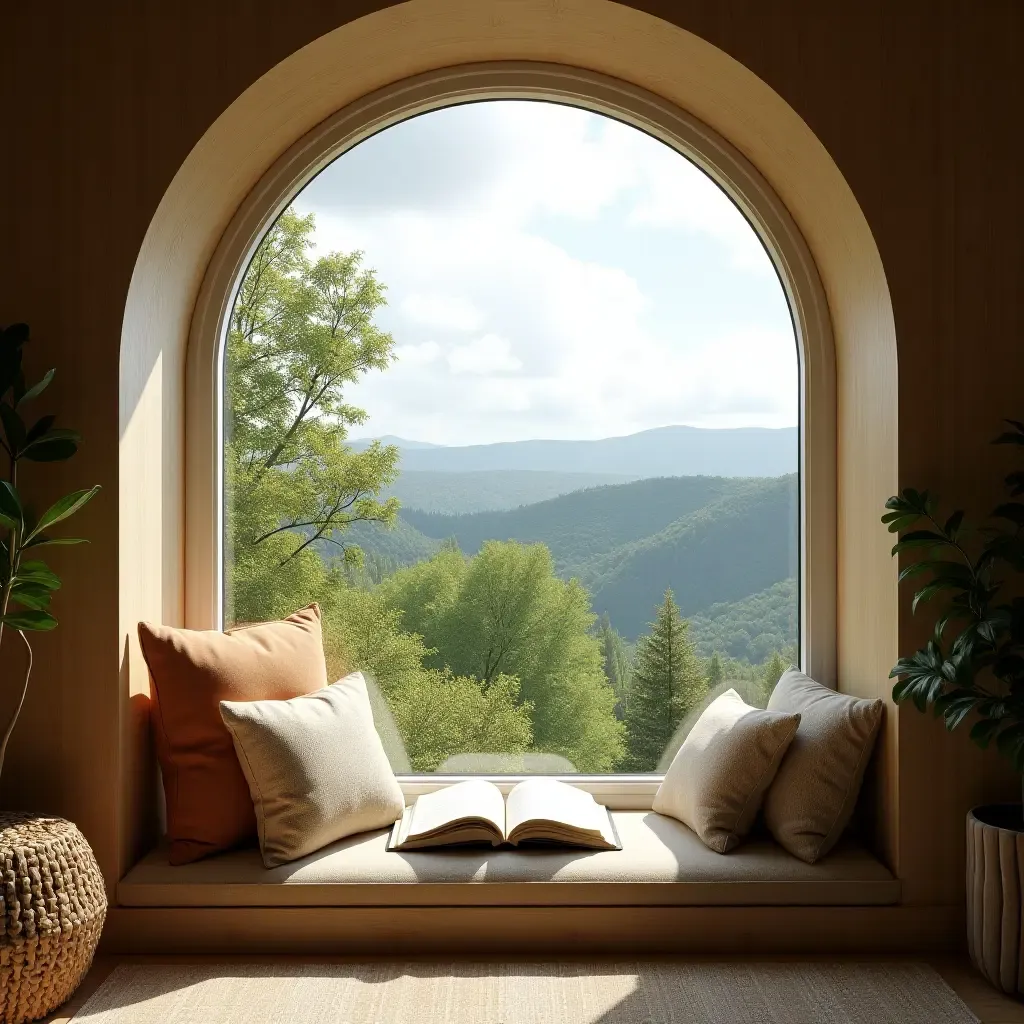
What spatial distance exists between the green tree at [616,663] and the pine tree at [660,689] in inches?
0.8

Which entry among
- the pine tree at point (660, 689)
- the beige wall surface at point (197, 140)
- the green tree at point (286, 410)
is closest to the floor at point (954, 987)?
the beige wall surface at point (197, 140)

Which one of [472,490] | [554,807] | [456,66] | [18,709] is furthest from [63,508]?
[456,66]

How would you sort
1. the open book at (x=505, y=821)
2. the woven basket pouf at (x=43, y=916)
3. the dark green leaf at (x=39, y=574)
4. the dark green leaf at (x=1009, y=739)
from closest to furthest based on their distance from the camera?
the woven basket pouf at (x=43, y=916)
the dark green leaf at (x=1009, y=739)
the dark green leaf at (x=39, y=574)
the open book at (x=505, y=821)

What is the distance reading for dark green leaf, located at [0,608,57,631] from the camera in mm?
2152

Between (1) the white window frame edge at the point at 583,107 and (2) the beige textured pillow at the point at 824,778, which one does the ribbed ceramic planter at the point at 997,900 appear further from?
(1) the white window frame edge at the point at 583,107

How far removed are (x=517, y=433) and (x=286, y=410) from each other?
0.70 metres

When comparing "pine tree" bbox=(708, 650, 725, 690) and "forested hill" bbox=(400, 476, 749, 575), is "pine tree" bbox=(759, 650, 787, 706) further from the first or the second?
"forested hill" bbox=(400, 476, 749, 575)

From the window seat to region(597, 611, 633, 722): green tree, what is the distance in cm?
58

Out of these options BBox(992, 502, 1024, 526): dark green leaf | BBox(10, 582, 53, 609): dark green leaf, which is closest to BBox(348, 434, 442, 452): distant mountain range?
BBox(10, 582, 53, 609): dark green leaf

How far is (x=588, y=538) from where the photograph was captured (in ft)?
9.62

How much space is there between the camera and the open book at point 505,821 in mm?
2447

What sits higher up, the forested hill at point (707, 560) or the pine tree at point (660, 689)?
the forested hill at point (707, 560)

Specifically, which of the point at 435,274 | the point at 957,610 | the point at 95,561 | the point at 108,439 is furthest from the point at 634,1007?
the point at 435,274

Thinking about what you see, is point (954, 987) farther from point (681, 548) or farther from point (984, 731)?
point (681, 548)
